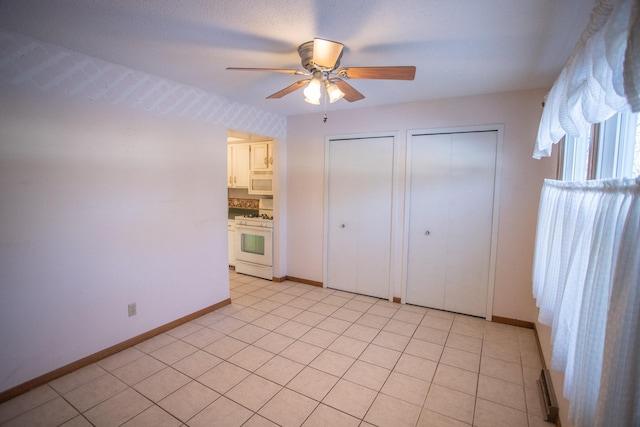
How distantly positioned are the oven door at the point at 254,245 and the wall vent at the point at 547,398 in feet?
11.3

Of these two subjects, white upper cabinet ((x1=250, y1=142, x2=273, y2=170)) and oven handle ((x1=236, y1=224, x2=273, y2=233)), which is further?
white upper cabinet ((x1=250, y1=142, x2=273, y2=170))

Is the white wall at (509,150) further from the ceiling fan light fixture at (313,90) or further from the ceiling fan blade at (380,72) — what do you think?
the ceiling fan light fixture at (313,90)

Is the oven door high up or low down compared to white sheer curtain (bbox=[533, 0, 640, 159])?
down

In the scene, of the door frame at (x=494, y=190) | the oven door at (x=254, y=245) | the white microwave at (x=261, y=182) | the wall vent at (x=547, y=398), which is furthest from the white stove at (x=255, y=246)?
the wall vent at (x=547, y=398)

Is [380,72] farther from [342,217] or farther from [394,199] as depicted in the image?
[342,217]

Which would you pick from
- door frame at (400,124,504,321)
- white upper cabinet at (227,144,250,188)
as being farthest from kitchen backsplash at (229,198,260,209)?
door frame at (400,124,504,321)

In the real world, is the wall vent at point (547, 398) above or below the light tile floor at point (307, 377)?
above

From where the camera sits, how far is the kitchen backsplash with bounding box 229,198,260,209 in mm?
5720

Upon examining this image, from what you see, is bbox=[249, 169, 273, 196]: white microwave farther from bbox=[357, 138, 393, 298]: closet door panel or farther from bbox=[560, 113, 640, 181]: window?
bbox=[560, 113, 640, 181]: window

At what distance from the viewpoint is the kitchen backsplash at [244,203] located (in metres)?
5.72

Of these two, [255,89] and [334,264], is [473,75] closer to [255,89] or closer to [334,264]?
[255,89]

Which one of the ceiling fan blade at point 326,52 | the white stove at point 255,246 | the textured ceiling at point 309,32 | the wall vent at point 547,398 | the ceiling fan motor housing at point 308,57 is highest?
the textured ceiling at point 309,32

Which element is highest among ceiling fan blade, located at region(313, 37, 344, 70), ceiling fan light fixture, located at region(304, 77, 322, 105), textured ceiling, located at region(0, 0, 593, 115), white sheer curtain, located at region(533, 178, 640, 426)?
textured ceiling, located at region(0, 0, 593, 115)

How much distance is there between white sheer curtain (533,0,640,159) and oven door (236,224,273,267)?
12.5 ft
